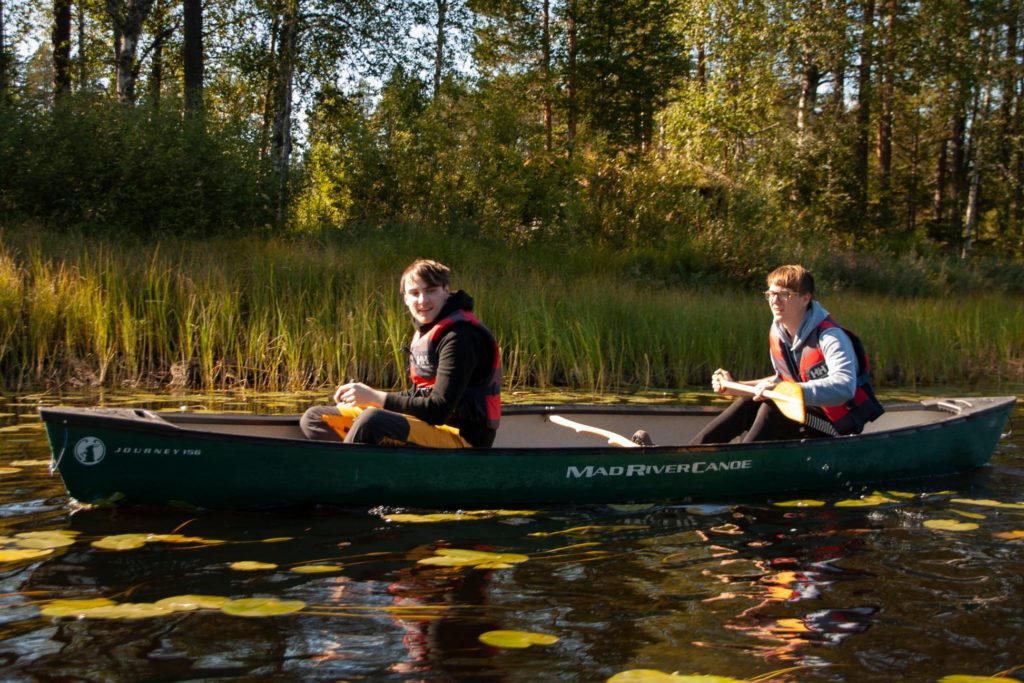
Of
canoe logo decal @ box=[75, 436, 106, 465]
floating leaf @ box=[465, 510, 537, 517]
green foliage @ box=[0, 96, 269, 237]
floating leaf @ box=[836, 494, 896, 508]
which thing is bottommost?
floating leaf @ box=[836, 494, 896, 508]

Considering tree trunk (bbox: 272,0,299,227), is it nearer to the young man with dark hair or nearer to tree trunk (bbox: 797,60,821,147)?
tree trunk (bbox: 797,60,821,147)

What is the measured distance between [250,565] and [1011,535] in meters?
3.51

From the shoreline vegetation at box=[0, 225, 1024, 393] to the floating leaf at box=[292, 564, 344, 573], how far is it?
4.97m

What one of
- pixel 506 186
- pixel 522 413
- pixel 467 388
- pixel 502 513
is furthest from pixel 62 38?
pixel 502 513

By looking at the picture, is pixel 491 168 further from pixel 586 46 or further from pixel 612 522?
pixel 612 522

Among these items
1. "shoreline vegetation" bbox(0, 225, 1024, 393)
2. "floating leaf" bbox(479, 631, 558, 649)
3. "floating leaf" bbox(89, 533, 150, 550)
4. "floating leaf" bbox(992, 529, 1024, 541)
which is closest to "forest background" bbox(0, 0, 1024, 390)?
"shoreline vegetation" bbox(0, 225, 1024, 393)

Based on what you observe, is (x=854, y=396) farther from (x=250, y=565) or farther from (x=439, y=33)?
(x=439, y=33)

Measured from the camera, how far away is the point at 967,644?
356 centimetres

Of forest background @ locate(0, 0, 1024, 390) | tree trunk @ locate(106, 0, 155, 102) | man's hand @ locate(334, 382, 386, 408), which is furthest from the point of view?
tree trunk @ locate(106, 0, 155, 102)

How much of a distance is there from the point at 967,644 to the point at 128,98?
16.3 meters

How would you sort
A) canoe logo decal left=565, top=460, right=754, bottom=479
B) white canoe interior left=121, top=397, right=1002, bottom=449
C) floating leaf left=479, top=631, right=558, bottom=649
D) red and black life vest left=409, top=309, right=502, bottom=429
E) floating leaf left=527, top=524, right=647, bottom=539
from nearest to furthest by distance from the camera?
floating leaf left=479, top=631, right=558, bottom=649, floating leaf left=527, top=524, right=647, bottom=539, red and black life vest left=409, top=309, right=502, bottom=429, canoe logo decal left=565, top=460, right=754, bottom=479, white canoe interior left=121, top=397, right=1002, bottom=449

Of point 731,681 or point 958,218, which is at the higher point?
point 958,218

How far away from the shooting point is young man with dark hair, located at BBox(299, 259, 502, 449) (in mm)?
5156

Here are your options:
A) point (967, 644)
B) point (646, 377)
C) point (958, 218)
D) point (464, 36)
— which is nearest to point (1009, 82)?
point (958, 218)
